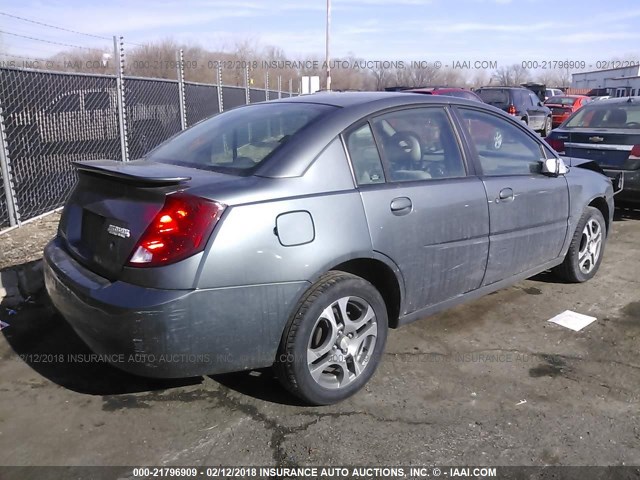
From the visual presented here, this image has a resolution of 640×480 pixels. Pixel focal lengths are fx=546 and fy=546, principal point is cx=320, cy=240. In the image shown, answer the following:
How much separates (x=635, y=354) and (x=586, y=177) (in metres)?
1.69

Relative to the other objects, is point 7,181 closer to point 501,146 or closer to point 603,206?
point 501,146

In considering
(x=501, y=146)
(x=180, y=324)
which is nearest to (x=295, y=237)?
(x=180, y=324)

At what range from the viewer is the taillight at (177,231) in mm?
2412

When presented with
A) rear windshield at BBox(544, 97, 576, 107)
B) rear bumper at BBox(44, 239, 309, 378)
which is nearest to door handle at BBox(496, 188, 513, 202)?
rear bumper at BBox(44, 239, 309, 378)

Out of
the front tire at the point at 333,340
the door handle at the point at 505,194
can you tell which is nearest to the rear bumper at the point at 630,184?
the door handle at the point at 505,194

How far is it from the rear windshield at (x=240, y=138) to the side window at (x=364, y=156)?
0.23m

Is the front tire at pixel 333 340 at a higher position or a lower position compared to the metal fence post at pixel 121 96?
lower

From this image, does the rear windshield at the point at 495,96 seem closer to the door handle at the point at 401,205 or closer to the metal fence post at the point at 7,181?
the metal fence post at the point at 7,181

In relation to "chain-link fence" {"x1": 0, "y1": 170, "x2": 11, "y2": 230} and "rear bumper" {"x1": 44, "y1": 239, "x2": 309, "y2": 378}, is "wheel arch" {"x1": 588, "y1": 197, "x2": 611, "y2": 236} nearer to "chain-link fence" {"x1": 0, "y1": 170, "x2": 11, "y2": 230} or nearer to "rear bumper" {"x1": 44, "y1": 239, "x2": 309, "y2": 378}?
"rear bumper" {"x1": 44, "y1": 239, "x2": 309, "y2": 378}

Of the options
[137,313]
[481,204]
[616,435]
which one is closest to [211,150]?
[137,313]

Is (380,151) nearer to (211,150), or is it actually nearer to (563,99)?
(211,150)

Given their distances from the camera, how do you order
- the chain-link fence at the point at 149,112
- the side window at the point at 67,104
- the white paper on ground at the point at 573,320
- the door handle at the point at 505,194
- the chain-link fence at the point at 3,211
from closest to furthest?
the door handle at the point at 505,194, the white paper on ground at the point at 573,320, the chain-link fence at the point at 3,211, the side window at the point at 67,104, the chain-link fence at the point at 149,112

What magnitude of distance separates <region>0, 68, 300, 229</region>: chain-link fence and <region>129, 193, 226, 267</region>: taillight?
4.25 meters

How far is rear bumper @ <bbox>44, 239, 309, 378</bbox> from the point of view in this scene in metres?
2.40
